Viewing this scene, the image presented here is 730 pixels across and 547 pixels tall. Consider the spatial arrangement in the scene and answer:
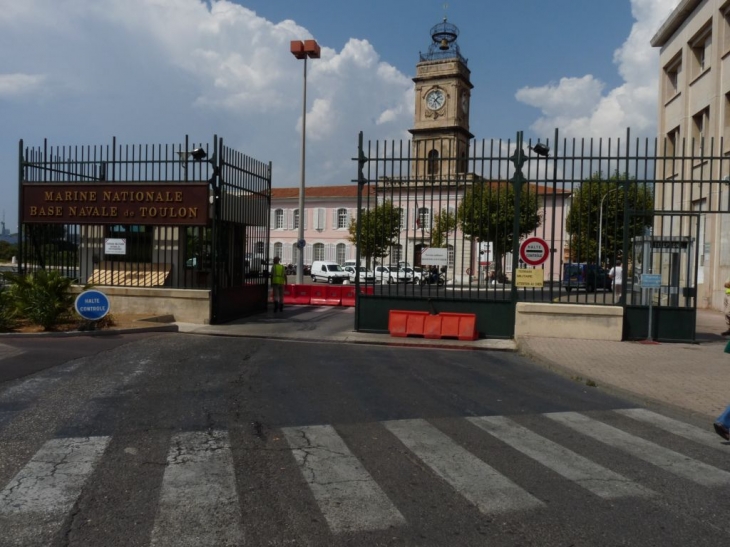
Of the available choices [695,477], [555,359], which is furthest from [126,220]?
[695,477]

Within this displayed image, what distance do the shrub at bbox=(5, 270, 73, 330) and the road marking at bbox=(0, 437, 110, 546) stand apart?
8914 mm

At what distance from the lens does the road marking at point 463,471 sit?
4988 millimetres

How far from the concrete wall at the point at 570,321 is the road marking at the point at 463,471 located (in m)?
7.73

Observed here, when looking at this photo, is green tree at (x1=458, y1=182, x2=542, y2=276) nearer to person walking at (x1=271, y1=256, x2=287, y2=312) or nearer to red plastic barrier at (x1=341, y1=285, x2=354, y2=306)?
person walking at (x1=271, y1=256, x2=287, y2=312)

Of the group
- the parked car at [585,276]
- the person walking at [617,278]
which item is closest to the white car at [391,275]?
the parked car at [585,276]

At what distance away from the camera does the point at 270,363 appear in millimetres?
11305

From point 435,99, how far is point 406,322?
169 feet

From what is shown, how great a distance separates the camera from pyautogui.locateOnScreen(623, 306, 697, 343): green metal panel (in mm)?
14445

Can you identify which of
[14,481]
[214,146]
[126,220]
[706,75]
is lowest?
[14,481]

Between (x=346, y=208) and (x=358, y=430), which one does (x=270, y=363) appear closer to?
(x=358, y=430)

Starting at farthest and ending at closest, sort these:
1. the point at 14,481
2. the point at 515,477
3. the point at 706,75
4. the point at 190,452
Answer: the point at 706,75 < the point at 190,452 < the point at 515,477 < the point at 14,481

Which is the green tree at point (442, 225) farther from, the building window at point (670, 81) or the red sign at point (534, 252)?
the building window at point (670, 81)

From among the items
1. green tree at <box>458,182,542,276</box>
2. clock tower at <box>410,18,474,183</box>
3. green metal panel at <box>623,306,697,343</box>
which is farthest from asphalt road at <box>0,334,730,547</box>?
clock tower at <box>410,18,474,183</box>

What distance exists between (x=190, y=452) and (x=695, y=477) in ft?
14.2
